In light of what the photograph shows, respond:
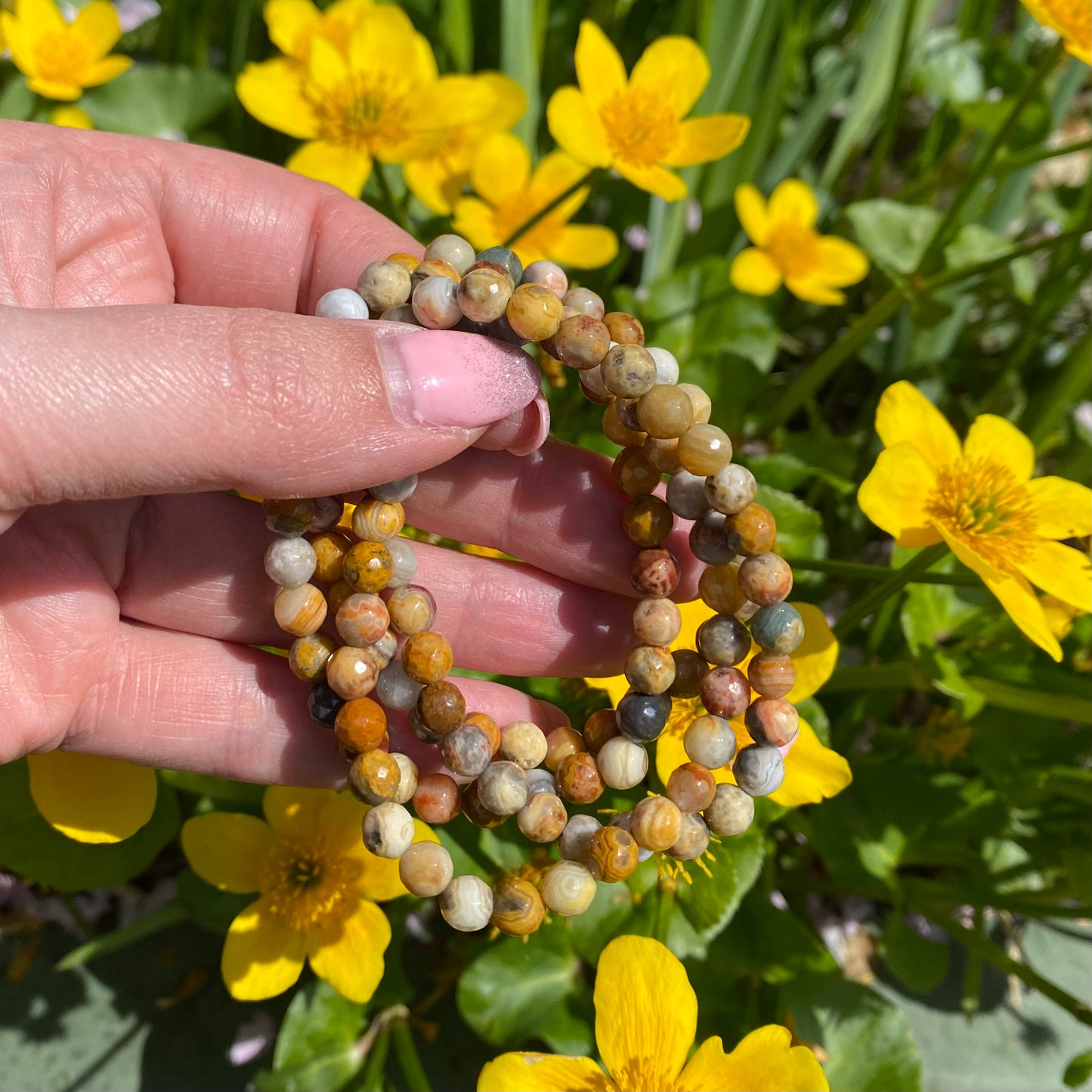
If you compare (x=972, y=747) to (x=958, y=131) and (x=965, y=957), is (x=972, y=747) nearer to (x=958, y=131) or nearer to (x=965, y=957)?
(x=965, y=957)

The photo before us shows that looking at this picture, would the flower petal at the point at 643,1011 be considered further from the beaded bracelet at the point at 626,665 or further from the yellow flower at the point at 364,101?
the yellow flower at the point at 364,101

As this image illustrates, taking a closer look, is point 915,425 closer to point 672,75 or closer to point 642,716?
point 642,716

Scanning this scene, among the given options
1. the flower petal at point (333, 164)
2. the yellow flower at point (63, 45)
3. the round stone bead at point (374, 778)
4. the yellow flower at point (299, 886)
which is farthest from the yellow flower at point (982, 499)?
the yellow flower at point (63, 45)

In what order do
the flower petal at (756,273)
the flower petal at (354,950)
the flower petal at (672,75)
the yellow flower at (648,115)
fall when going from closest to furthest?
the flower petal at (354,950) < the yellow flower at (648,115) < the flower petal at (672,75) < the flower petal at (756,273)

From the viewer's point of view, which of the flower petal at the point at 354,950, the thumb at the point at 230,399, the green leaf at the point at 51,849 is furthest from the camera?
the green leaf at the point at 51,849

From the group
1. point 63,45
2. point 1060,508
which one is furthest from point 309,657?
point 63,45
